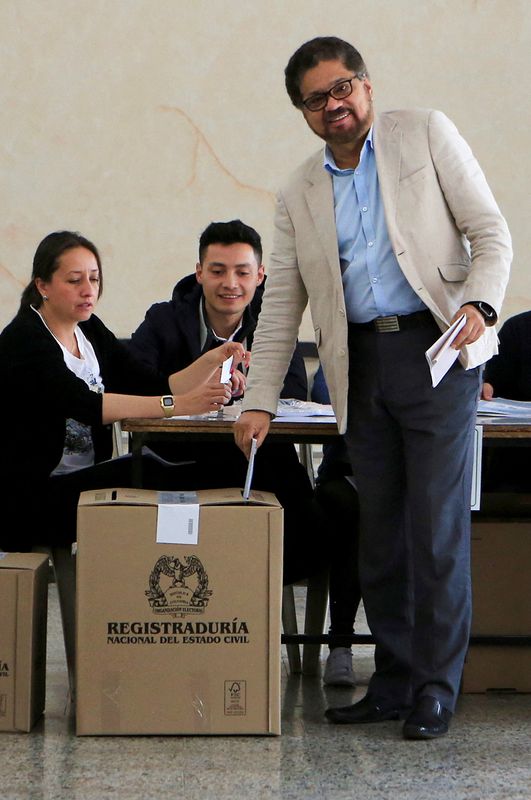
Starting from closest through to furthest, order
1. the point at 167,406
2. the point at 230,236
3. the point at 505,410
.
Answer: the point at 167,406 < the point at 505,410 < the point at 230,236

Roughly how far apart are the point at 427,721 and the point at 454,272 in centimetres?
86

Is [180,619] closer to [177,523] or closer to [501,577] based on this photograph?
[177,523]

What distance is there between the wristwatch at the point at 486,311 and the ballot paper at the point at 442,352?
54 mm

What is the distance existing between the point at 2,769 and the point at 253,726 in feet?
1.60

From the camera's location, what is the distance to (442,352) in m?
2.03

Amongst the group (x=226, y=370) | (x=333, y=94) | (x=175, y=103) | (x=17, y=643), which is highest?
(x=175, y=103)

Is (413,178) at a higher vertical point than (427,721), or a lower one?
higher

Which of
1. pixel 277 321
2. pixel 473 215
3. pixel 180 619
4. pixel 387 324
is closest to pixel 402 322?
pixel 387 324

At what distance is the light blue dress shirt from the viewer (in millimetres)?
2217

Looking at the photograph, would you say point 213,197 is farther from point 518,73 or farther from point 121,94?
point 518,73

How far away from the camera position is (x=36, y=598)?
7.51 ft

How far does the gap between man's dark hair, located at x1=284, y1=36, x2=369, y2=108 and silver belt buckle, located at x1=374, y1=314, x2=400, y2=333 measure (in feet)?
1.45

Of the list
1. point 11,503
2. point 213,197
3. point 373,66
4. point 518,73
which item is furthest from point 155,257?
point 11,503

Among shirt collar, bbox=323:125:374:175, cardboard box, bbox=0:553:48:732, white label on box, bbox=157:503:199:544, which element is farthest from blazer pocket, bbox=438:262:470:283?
cardboard box, bbox=0:553:48:732
